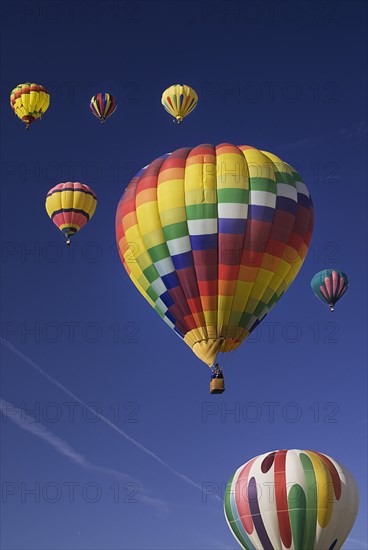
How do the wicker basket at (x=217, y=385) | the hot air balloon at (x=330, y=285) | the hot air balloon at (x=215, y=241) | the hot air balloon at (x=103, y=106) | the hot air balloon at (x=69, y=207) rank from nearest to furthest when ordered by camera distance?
the wicker basket at (x=217, y=385) → the hot air balloon at (x=215, y=241) → the hot air balloon at (x=69, y=207) → the hot air balloon at (x=103, y=106) → the hot air balloon at (x=330, y=285)

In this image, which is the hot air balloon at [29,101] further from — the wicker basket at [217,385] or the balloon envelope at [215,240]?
the wicker basket at [217,385]

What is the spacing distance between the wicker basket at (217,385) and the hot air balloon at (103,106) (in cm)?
1303

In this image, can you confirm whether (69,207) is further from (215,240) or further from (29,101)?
(215,240)

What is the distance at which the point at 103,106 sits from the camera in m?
37.0

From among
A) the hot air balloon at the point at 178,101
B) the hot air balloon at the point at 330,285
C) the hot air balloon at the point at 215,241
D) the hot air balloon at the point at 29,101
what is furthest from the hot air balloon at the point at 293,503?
the hot air balloon at the point at 29,101

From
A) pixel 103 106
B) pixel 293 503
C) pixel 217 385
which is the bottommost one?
pixel 293 503

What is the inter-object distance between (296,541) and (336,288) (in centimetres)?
1291

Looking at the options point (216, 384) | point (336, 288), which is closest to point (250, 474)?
point (216, 384)

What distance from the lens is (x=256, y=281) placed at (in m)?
28.4

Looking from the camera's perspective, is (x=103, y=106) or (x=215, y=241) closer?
(x=215, y=241)

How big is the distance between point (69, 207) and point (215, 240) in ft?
28.3

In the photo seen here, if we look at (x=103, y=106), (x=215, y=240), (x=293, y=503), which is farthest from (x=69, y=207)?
(x=293, y=503)

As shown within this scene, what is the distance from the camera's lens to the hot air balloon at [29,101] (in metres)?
37.4

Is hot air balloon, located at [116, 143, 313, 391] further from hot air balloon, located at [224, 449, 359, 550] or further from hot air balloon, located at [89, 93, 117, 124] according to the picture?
hot air balloon, located at [89, 93, 117, 124]
